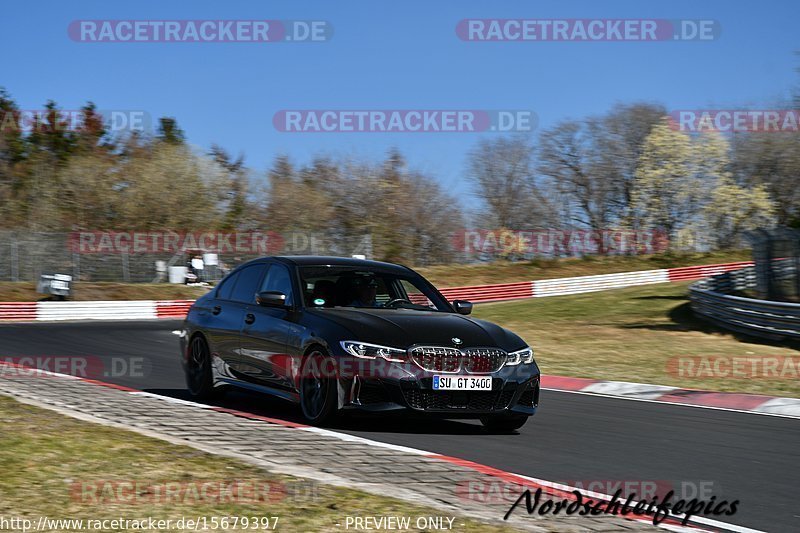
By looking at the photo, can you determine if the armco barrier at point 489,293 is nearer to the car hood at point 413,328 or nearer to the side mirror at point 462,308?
the side mirror at point 462,308

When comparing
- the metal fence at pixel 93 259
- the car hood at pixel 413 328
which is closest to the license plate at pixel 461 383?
the car hood at pixel 413 328

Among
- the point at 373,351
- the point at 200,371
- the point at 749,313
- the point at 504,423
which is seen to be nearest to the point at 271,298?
the point at 373,351

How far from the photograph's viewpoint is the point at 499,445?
8.24 metres

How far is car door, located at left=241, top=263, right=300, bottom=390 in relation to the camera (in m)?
9.16

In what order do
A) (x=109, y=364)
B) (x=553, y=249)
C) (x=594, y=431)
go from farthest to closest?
(x=553, y=249) → (x=109, y=364) → (x=594, y=431)

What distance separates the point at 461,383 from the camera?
8406 millimetres

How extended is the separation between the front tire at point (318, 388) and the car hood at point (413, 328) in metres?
0.34

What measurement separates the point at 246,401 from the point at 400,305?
215cm

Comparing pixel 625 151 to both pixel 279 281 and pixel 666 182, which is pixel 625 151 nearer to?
pixel 666 182

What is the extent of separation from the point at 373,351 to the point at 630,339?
16.0 metres

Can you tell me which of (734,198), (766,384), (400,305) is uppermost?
(734,198)

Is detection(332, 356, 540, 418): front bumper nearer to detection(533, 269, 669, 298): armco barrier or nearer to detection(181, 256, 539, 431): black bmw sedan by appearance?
detection(181, 256, 539, 431): black bmw sedan

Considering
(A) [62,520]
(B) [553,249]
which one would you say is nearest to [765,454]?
(A) [62,520]

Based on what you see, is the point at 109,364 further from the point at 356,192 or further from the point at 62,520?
the point at 356,192
